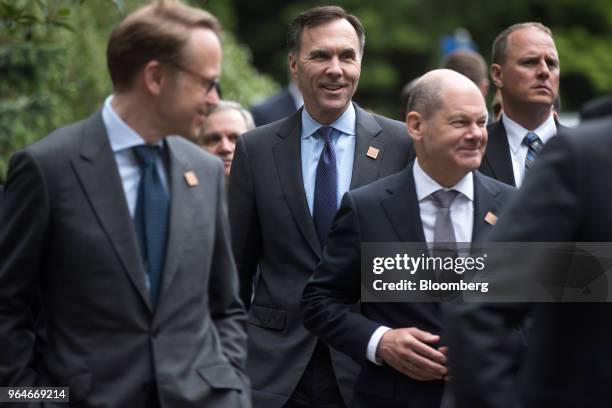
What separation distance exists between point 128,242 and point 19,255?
371 millimetres

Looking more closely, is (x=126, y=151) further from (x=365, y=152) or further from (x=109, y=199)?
(x=365, y=152)

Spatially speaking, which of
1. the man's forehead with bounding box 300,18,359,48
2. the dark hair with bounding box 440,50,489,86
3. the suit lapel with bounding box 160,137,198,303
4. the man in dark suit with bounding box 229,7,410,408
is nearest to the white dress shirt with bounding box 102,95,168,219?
the suit lapel with bounding box 160,137,198,303

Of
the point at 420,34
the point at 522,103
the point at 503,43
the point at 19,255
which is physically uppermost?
the point at 420,34

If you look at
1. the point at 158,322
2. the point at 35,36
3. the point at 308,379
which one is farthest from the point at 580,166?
the point at 35,36

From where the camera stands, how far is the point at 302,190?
695 cm

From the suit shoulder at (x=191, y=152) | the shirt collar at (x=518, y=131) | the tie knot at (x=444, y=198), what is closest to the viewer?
the suit shoulder at (x=191, y=152)

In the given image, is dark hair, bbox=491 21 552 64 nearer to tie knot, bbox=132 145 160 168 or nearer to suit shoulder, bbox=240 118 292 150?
suit shoulder, bbox=240 118 292 150

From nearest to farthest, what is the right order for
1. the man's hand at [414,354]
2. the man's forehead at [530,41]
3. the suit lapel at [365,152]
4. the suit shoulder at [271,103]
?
the man's hand at [414,354], the suit lapel at [365,152], the man's forehead at [530,41], the suit shoulder at [271,103]

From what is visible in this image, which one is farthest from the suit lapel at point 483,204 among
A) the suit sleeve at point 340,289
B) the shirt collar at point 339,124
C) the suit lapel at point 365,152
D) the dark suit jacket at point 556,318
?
the dark suit jacket at point 556,318

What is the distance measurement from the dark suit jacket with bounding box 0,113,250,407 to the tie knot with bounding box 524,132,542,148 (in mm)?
2802

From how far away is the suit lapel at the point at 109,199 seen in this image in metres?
5.04

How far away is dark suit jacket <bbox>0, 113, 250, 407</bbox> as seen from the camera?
5.02 meters

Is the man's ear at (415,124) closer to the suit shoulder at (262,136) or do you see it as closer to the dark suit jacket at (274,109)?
the suit shoulder at (262,136)

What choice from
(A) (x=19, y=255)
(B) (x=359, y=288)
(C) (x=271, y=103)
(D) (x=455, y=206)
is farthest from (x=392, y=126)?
(C) (x=271, y=103)
